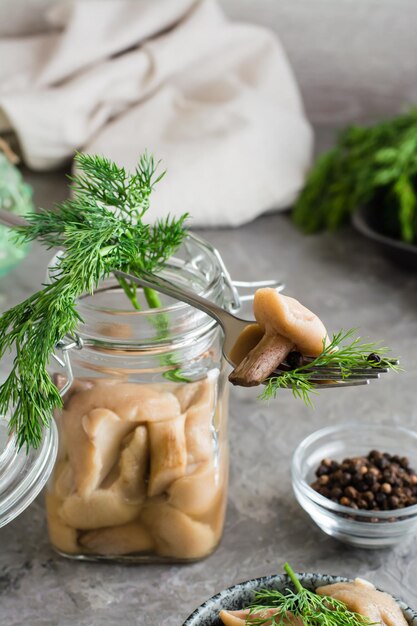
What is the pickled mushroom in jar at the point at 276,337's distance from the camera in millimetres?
648

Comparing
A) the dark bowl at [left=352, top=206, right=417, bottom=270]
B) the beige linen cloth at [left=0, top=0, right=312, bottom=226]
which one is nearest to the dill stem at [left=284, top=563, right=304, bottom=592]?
the dark bowl at [left=352, top=206, right=417, bottom=270]

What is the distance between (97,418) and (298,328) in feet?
0.59

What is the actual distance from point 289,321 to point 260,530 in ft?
0.86

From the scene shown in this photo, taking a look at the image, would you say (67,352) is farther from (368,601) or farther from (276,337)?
(368,601)

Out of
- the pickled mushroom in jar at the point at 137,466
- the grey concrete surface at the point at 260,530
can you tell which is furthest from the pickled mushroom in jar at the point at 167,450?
the grey concrete surface at the point at 260,530

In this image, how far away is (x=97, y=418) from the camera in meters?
0.73

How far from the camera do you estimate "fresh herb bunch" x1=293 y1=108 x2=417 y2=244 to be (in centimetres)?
126

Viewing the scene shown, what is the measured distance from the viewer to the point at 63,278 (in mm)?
674

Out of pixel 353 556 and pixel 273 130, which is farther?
pixel 273 130

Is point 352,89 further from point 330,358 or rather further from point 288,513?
point 330,358

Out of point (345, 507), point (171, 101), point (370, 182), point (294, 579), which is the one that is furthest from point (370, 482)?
point (171, 101)

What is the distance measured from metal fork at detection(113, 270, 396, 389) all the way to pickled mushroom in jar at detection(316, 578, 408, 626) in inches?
5.7

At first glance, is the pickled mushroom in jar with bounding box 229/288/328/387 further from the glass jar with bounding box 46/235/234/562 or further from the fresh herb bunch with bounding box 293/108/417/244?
the fresh herb bunch with bounding box 293/108/417/244

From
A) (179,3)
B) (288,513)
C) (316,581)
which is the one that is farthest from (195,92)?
(316,581)
